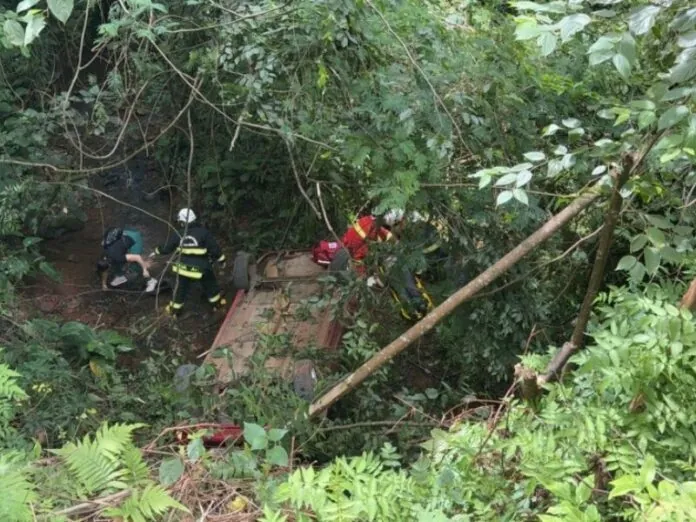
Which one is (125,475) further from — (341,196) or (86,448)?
(341,196)

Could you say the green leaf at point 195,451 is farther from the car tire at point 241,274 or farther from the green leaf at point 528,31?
the car tire at point 241,274

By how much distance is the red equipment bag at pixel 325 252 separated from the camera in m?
6.60

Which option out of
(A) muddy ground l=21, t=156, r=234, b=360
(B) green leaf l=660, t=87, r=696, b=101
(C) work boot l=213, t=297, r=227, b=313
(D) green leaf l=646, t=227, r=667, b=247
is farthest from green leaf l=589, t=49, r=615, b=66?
(C) work boot l=213, t=297, r=227, b=313

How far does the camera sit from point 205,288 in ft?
23.9

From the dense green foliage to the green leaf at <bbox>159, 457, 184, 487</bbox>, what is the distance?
0.02 m

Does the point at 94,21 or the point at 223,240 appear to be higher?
the point at 94,21

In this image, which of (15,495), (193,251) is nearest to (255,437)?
(15,495)

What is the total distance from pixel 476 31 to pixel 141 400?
3777 millimetres

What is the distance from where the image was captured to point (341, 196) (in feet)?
16.7

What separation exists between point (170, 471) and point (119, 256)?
5.48 meters

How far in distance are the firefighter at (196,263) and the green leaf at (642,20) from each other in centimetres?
563

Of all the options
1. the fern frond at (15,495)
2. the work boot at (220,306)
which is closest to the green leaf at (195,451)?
the fern frond at (15,495)

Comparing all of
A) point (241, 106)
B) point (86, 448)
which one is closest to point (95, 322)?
point (241, 106)

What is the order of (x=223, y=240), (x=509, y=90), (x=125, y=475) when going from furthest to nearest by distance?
(x=223, y=240), (x=509, y=90), (x=125, y=475)
